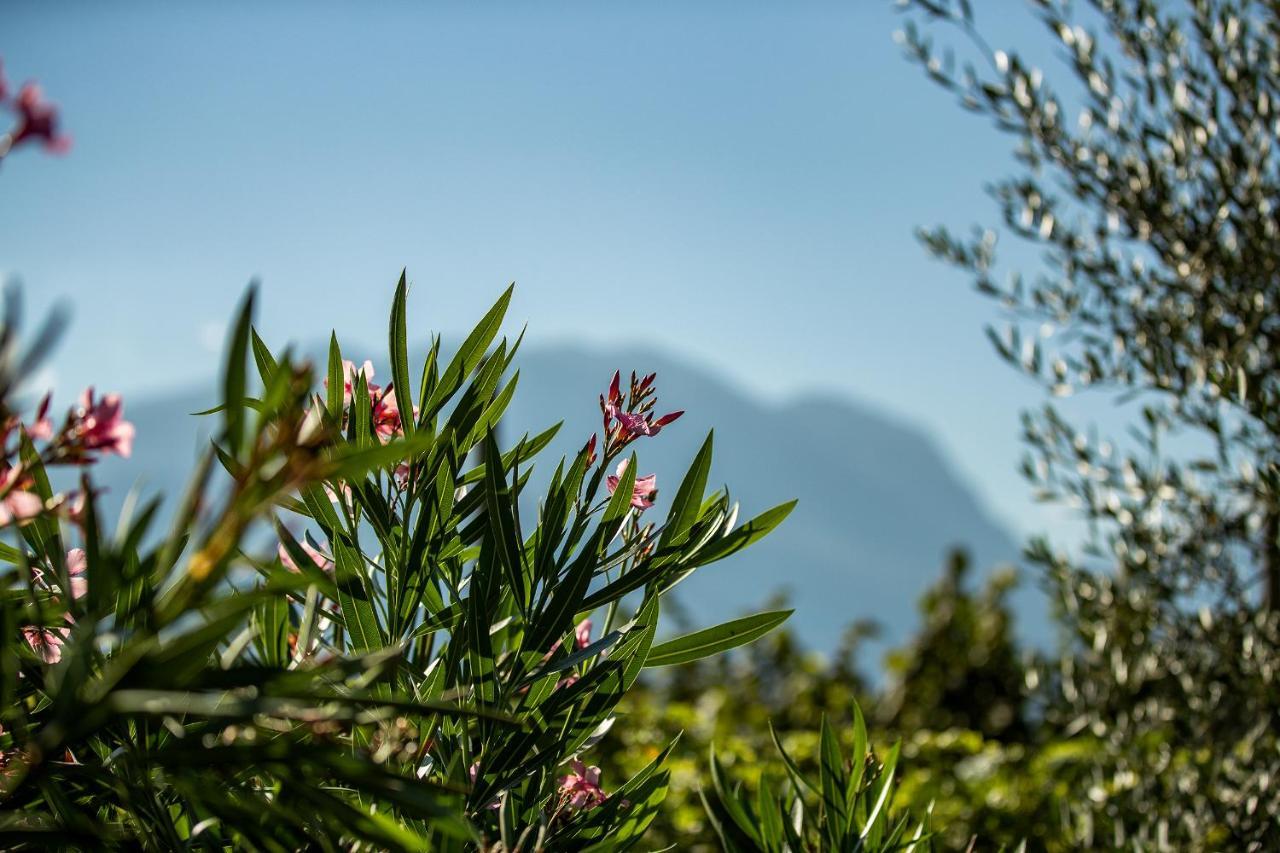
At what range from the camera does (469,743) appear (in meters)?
1.29

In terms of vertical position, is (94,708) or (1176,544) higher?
(94,708)

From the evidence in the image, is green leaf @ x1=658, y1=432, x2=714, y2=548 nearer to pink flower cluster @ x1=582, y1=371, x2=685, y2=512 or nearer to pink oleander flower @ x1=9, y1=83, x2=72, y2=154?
pink flower cluster @ x1=582, y1=371, x2=685, y2=512

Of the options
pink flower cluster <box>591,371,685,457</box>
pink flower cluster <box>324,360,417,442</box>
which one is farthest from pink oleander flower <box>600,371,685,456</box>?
pink flower cluster <box>324,360,417,442</box>

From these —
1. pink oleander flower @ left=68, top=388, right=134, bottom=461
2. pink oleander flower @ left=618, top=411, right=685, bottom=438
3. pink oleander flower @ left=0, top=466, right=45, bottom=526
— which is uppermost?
pink oleander flower @ left=68, top=388, right=134, bottom=461

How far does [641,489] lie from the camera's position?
55.8 inches

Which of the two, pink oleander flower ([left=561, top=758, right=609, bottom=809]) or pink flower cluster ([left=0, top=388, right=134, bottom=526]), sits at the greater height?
pink flower cluster ([left=0, top=388, right=134, bottom=526])

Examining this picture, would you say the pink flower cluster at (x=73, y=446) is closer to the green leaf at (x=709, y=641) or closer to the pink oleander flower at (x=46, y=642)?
the pink oleander flower at (x=46, y=642)

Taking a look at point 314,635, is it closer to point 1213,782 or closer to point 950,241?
point 1213,782

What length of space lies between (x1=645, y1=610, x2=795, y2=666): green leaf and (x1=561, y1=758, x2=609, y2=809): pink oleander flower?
0.21 meters

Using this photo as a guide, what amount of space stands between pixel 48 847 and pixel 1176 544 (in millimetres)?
3204

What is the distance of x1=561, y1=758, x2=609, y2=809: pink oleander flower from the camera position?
4.85 ft

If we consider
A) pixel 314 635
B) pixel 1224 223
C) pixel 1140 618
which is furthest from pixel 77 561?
pixel 1224 223

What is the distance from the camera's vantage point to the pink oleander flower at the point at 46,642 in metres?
1.20

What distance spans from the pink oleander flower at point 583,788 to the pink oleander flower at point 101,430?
0.81 metres
